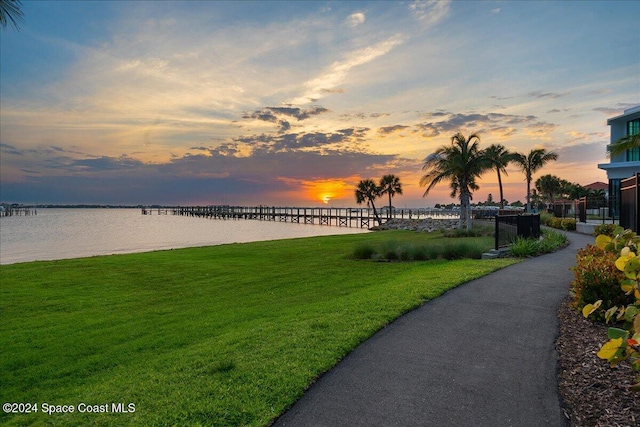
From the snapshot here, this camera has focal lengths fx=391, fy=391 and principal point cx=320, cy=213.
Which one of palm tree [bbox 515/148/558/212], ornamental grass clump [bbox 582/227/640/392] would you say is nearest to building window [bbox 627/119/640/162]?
palm tree [bbox 515/148/558/212]

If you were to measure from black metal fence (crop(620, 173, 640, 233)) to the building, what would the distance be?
28.5 metres

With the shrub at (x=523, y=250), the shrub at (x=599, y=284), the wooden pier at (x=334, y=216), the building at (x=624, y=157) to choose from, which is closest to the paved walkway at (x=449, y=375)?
the shrub at (x=599, y=284)

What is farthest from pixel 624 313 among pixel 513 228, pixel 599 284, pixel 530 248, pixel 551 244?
pixel 513 228

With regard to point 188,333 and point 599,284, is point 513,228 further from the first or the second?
point 188,333

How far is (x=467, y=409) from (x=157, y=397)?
3.36 m

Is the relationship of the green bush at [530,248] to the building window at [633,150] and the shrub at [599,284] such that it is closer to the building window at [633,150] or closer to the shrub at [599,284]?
the shrub at [599,284]

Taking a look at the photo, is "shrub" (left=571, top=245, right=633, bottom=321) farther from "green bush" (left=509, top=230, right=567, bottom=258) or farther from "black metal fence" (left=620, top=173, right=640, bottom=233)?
"green bush" (left=509, top=230, right=567, bottom=258)

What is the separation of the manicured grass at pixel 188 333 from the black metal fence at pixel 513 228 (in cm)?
284

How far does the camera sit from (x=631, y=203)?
1084cm

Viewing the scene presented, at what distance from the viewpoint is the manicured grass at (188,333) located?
14.4 feet

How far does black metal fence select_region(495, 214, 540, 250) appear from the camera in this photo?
16.1 metres

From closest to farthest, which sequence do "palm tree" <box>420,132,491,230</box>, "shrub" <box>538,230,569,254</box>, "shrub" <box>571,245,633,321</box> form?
1. "shrub" <box>571,245,633,321</box>
2. "shrub" <box>538,230,569,254</box>
3. "palm tree" <box>420,132,491,230</box>

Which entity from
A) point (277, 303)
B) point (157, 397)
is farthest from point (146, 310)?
point (157, 397)

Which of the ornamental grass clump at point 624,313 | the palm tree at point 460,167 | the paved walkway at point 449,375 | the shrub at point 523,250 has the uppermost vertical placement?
the palm tree at point 460,167
